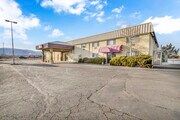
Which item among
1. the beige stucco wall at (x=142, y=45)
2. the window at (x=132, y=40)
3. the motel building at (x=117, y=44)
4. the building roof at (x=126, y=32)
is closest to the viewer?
the building roof at (x=126, y=32)

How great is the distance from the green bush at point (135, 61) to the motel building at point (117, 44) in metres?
2.62

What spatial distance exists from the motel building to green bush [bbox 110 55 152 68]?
2.62 meters

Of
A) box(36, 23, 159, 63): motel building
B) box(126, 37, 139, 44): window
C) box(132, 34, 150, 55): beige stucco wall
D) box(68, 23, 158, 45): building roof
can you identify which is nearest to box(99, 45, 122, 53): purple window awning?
box(36, 23, 159, 63): motel building

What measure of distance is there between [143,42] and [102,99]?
16.9 m

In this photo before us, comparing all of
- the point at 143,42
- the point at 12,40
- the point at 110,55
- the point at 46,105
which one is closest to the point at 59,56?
the point at 12,40

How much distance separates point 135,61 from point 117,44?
6.26 metres

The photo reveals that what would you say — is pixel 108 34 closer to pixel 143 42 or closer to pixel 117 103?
pixel 143 42

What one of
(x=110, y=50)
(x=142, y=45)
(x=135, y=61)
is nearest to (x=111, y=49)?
(x=110, y=50)

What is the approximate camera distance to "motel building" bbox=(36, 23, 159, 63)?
709 inches

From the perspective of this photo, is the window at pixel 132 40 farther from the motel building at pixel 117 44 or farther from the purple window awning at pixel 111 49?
the purple window awning at pixel 111 49

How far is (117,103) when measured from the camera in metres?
3.82

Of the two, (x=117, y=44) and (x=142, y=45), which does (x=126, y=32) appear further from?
(x=142, y=45)

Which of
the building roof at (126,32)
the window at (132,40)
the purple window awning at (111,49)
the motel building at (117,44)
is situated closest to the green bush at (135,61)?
the motel building at (117,44)

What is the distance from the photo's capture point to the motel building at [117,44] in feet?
59.1
